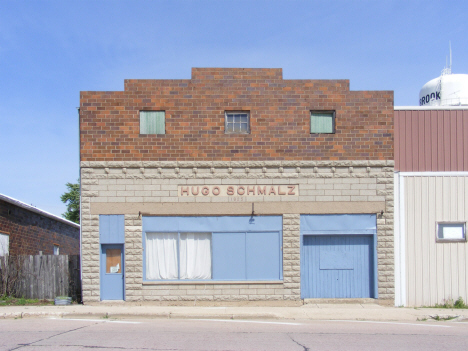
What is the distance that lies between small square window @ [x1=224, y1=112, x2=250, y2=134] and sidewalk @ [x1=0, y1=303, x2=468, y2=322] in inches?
211

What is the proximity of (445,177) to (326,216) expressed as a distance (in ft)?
12.7

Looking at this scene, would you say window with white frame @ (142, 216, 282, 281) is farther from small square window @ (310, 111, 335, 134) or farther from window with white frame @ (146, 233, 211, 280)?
small square window @ (310, 111, 335, 134)

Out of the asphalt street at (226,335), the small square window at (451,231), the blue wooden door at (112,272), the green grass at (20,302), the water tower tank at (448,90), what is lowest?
the green grass at (20,302)

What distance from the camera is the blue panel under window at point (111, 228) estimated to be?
15.4 meters

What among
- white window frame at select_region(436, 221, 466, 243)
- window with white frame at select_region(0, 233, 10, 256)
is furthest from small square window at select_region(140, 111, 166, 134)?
white window frame at select_region(436, 221, 466, 243)

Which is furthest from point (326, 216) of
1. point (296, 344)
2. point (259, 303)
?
point (296, 344)

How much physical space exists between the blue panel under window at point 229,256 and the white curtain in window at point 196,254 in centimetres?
26

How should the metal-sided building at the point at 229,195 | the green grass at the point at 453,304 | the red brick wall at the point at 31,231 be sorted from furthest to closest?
the red brick wall at the point at 31,231 < the metal-sided building at the point at 229,195 < the green grass at the point at 453,304

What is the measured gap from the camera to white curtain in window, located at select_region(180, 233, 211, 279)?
1553 centimetres

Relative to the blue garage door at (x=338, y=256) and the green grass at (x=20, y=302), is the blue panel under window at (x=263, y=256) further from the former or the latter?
the green grass at (x=20, y=302)

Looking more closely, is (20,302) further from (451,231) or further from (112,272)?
(451,231)

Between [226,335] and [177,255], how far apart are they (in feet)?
18.1

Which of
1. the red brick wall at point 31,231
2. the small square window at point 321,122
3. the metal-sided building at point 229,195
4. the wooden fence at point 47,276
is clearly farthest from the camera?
the red brick wall at point 31,231

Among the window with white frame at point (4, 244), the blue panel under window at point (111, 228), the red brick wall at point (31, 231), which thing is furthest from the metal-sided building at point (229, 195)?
the red brick wall at point (31, 231)
